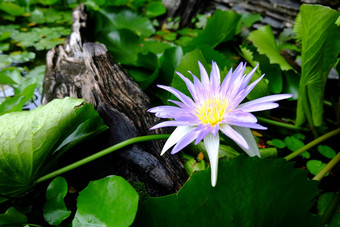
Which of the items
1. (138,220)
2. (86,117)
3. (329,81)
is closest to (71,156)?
(86,117)

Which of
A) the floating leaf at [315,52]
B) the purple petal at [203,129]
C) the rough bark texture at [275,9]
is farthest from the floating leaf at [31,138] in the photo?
the rough bark texture at [275,9]

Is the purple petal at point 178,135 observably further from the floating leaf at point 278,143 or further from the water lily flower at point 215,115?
the floating leaf at point 278,143

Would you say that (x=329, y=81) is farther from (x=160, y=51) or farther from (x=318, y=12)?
(x=160, y=51)

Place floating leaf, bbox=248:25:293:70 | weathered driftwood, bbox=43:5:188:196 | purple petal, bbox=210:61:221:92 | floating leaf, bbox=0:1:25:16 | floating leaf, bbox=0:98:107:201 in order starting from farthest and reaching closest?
1. floating leaf, bbox=0:1:25:16
2. floating leaf, bbox=248:25:293:70
3. weathered driftwood, bbox=43:5:188:196
4. floating leaf, bbox=0:98:107:201
5. purple petal, bbox=210:61:221:92

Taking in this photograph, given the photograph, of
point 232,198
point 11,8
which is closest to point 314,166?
point 232,198

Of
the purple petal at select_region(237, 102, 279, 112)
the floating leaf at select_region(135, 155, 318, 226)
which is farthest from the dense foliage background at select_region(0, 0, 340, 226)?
the purple petal at select_region(237, 102, 279, 112)

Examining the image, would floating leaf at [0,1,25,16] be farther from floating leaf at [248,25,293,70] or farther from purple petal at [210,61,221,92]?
purple petal at [210,61,221,92]
